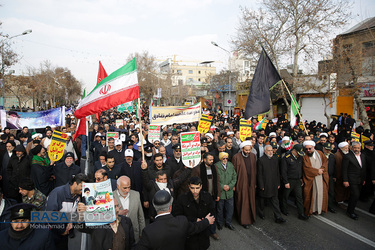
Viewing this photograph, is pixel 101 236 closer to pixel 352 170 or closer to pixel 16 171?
pixel 16 171

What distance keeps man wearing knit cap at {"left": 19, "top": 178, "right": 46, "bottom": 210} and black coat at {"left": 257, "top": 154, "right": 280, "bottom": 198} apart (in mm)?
4341

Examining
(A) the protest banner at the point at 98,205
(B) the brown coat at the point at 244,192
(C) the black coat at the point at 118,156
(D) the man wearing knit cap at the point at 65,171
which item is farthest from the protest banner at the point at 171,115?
(A) the protest banner at the point at 98,205

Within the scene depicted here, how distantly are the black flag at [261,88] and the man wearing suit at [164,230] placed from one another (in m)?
4.62

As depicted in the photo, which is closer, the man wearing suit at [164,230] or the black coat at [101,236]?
the man wearing suit at [164,230]

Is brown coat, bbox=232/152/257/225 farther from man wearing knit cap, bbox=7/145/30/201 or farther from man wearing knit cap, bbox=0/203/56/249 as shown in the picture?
man wearing knit cap, bbox=7/145/30/201

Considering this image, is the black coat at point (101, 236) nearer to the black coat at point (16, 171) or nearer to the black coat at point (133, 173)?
the black coat at point (133, 173)

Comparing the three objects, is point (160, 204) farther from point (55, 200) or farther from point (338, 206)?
point (338, 206)

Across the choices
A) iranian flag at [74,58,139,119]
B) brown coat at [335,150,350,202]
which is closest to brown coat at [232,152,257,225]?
brown coat at [335,150,350,202]

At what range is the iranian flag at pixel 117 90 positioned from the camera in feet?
17.7

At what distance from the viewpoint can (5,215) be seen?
3.25 meters

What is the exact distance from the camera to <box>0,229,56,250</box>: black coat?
8.41ft

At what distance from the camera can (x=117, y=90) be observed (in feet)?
18.0

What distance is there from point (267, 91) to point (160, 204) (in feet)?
17.5

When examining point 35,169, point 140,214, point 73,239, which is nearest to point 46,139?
point 35,169
